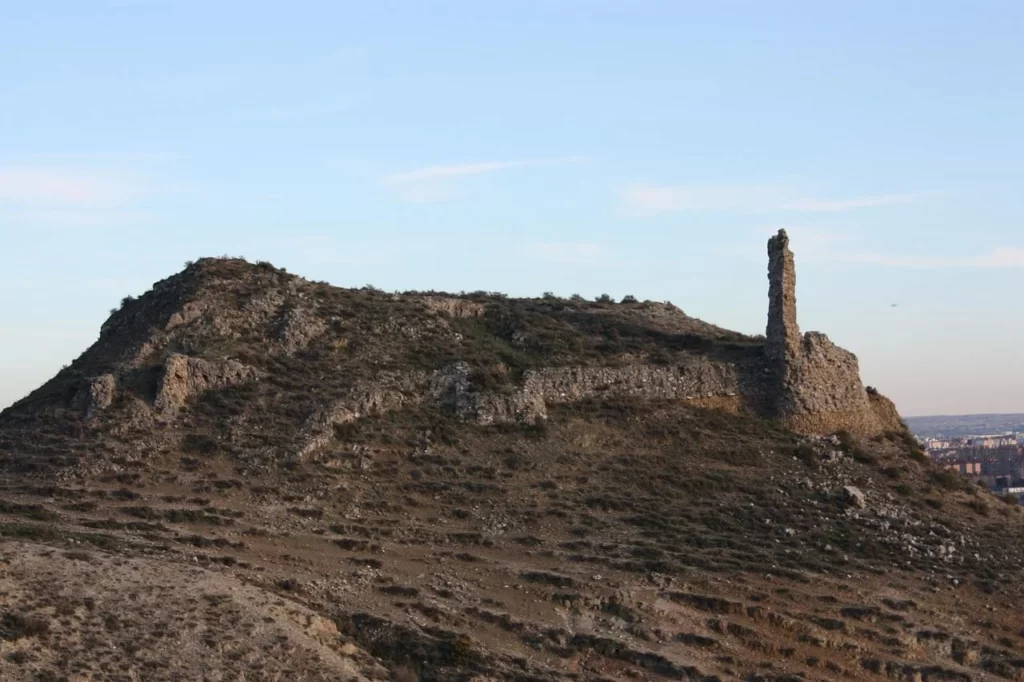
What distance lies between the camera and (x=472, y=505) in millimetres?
33250

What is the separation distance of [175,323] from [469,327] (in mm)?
9670

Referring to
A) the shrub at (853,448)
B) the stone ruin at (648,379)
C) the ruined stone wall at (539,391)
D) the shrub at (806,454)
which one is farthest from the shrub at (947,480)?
the ruined stone wall at (539,391)

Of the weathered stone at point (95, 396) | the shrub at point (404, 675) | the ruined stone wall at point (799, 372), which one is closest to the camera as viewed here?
the shrub at point (404, 675)

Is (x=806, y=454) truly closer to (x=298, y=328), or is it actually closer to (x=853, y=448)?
(x=853, y=448)

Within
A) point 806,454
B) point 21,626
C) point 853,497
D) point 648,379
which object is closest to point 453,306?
point 648,379

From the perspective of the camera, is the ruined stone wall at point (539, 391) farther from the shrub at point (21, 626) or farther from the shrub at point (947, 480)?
the shrub at point (21, 626)

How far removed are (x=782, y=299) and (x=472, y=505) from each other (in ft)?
43.4

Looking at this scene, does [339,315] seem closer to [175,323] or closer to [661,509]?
[175,323]

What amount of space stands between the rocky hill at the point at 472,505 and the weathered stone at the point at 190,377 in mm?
74

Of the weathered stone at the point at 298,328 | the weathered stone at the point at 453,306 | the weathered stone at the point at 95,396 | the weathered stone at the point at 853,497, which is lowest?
the weathered stone at the point at 853,497

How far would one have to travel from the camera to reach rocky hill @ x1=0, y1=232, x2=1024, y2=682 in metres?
25.0

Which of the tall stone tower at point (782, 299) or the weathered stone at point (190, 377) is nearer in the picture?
the weathered stone at point (190, 377)

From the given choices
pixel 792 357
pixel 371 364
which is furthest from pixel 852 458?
pixel 371 364

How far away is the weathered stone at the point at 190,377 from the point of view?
35719 mm
